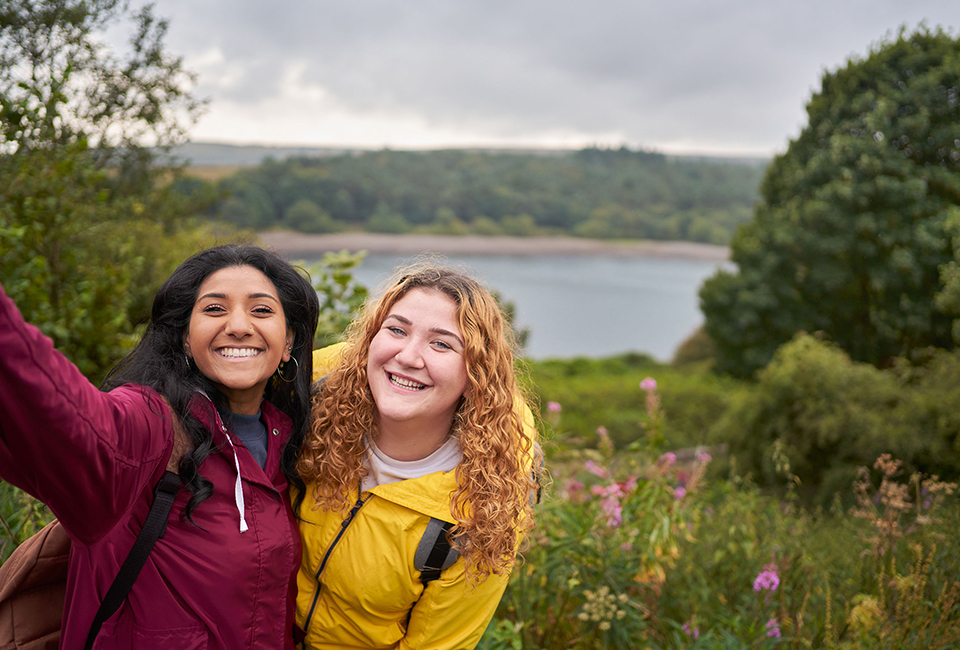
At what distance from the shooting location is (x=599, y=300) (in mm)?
68812

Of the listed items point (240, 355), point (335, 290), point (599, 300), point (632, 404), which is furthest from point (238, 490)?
point (599, 300)

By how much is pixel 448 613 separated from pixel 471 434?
513 millimetres

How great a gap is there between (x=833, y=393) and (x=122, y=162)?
510 inches

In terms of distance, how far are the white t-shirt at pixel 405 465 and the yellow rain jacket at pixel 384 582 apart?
2.0 inches

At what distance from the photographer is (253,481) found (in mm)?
1586

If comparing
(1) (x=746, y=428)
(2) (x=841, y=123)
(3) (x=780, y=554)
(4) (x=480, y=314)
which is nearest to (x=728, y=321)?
(2) (x=841, y=123)

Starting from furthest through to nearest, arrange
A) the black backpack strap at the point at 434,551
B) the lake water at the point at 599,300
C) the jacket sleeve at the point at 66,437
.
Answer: the lake water at the point at 599,300 → the black backpack strap at the point at 434,551 → the jacket sleeve at the point at 66,437

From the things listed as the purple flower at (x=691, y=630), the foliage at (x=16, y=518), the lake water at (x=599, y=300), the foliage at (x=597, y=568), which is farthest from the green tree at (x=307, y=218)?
the purple flower at (x=691, y=630)

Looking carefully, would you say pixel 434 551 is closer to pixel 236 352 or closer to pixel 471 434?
pixel 471 434

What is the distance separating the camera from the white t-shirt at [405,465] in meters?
1.85

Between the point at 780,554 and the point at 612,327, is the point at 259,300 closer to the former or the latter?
the point at 780,554

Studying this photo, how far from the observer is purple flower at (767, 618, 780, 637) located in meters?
2.72

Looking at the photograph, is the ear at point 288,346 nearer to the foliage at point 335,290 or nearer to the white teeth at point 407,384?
the white teeth at point 407,384

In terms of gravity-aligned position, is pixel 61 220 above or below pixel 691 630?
above
